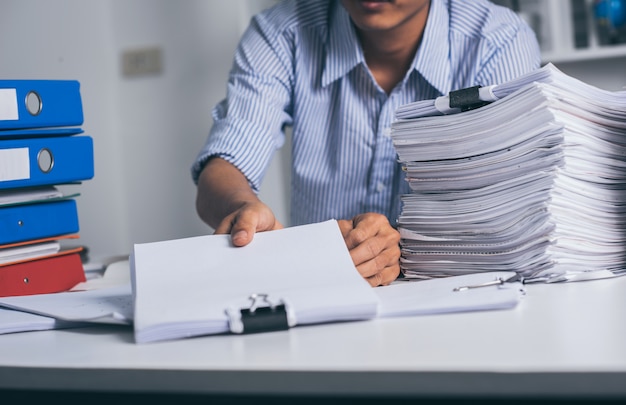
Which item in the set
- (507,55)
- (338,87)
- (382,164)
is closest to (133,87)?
(338,87)

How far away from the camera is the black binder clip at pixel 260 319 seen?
67cm

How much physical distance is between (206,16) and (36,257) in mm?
2303

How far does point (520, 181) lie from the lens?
34.3 inches

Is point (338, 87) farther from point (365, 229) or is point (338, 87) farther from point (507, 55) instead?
point (365, 229)

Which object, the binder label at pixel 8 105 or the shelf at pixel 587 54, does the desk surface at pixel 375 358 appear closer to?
the binder label at pixel 8 105

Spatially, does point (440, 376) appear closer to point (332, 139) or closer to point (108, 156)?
point (332, 139)

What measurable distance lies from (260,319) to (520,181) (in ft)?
1.25

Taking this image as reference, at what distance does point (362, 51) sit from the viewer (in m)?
1.55

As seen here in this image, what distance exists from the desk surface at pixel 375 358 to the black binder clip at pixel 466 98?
28cm

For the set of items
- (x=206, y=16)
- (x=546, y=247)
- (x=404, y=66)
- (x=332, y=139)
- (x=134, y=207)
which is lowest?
(x=134, y=207)

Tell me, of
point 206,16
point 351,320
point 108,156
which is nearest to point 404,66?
point 351,320

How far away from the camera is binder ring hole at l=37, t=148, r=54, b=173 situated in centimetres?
106

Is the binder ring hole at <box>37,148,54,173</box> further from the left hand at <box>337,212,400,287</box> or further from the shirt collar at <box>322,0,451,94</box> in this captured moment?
the shirt collar at <box>322,0,451,94</box>

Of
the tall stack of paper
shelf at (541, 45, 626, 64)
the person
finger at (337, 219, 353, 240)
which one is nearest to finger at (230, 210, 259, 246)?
finger at (337, 219, 353, 240)
